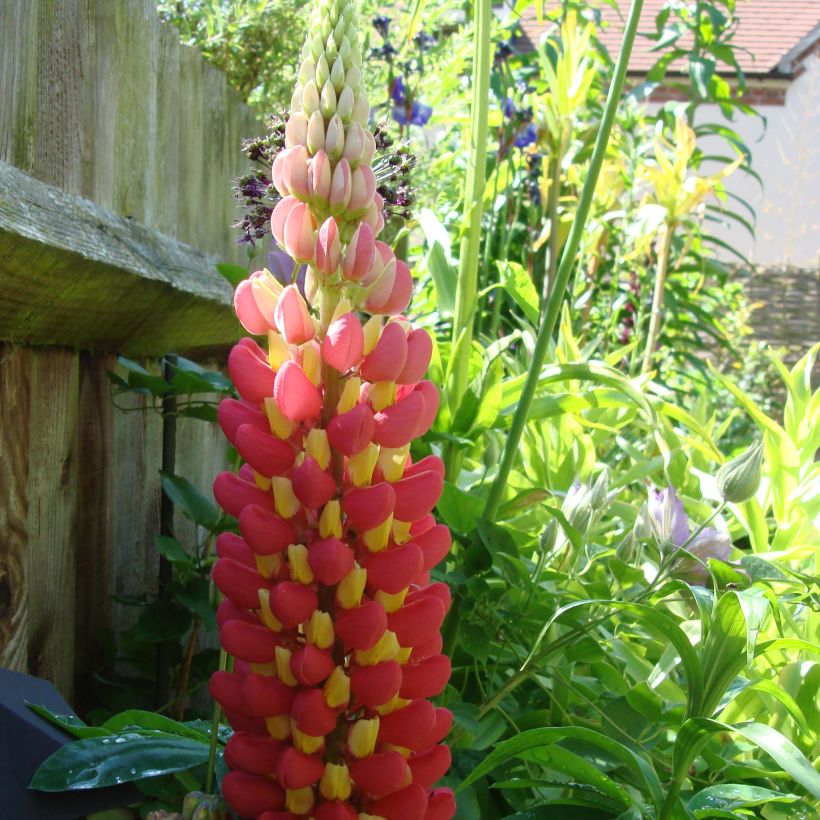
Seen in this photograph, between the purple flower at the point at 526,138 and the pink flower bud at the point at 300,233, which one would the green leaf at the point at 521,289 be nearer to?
the pink flower bud at the point at 300,233

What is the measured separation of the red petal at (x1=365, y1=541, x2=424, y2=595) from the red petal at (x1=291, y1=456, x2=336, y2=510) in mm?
51

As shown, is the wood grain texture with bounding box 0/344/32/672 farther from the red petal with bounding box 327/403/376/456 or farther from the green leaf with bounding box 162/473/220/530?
the red petal with bounding box 327/403/376/456

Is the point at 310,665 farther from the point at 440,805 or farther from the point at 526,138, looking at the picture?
the point at 526,138

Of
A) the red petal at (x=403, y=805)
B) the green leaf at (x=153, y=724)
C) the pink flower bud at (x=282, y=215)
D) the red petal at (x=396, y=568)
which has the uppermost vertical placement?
the pink flower bud at (x=282, y=215)

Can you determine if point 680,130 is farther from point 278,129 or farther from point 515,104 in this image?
point 278,129

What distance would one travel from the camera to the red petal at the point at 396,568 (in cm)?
57

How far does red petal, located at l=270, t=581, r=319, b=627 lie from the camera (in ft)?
1.83

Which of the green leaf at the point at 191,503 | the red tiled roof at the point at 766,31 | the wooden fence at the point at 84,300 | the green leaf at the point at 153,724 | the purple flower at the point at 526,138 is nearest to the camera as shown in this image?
the green leaf at the point at 153,724

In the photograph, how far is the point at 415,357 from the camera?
60 centimetres

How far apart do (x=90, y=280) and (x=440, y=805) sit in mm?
664

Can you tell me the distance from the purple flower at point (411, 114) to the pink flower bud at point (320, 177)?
189 centimetres

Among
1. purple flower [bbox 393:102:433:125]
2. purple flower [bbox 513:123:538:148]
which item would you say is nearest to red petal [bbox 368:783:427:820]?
purple flower [bbox 393:102:433:125]

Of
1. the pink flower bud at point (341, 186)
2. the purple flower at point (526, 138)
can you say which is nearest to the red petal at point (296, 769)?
the pink flower bud at point (341, 186)

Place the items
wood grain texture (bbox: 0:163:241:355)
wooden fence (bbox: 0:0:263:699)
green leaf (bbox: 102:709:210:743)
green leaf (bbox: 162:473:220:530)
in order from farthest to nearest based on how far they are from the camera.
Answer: green leaf (bbox: 162:473:220:530) < wooden fence (bbox: 0:0:263:699) < wood grain texture (bbox: 0:163:241:355) < green leaf (bbox: 102:709:210:743)
